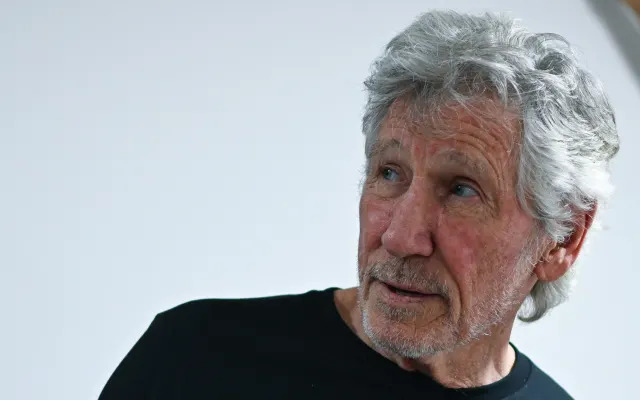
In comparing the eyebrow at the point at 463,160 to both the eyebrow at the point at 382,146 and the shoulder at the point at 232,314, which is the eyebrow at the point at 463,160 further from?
the shoulder at the point at 232,314

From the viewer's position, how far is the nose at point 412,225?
1.38 m

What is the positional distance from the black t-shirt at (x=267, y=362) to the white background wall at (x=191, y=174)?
0.59 metres

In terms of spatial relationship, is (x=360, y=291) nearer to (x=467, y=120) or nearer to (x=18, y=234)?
(x=467, y=120)

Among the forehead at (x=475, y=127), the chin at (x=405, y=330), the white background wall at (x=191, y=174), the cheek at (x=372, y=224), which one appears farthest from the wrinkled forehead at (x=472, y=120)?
the white background wall at (x=191, y=174)

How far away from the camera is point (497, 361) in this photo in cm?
157

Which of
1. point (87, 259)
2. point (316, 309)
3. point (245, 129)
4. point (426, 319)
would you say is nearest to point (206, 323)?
point (316, 309)

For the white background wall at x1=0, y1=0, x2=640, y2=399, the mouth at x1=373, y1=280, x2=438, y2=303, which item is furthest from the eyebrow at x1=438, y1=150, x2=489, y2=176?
the white background wall at x1=0, y1=0, x2=640, y2=399

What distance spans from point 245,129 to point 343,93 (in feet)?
0.79

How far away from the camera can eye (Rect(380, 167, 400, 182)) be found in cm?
146

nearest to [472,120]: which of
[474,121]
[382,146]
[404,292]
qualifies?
[474,121]

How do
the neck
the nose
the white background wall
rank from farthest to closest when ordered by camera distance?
the white background wall
the neck
the nose

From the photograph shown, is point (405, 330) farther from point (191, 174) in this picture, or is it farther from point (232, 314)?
point (191, 174)

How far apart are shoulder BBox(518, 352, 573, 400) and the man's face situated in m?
0.19

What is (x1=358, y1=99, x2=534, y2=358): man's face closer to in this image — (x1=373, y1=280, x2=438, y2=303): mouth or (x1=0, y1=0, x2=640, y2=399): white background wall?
(x1=373, y1=280, x2=438, y2=303): mouth
